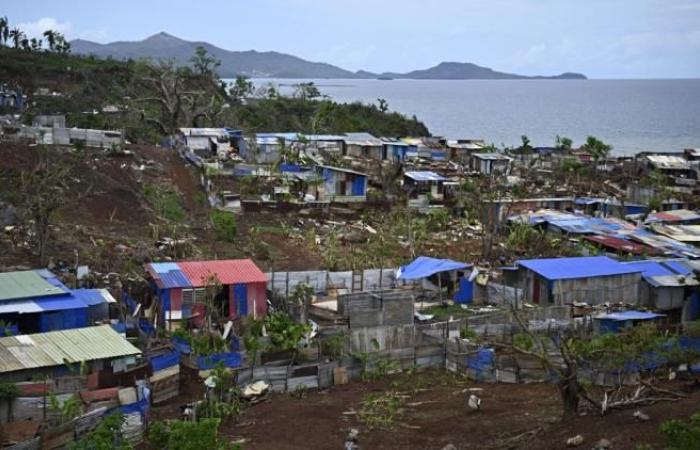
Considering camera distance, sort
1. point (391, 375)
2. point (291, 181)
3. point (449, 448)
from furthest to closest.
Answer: point (291, 181) < point (391, 375) < point (449, 448)

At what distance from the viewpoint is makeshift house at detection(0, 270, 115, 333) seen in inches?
635

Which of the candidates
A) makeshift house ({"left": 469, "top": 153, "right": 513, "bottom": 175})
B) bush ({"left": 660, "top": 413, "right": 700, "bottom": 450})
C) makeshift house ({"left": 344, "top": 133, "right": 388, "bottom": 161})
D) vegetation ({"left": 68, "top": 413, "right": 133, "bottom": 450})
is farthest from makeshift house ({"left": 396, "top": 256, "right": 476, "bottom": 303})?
makeshift house ({"left": 344, "top": 133, "right": 388, "bottom": 161})

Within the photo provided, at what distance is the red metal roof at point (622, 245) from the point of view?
84.5 ft

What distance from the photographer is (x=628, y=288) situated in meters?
21.9

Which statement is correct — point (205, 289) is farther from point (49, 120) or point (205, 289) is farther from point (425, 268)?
point (49, 120)

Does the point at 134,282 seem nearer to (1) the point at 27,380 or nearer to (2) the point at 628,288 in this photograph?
(1) the point at 27,380

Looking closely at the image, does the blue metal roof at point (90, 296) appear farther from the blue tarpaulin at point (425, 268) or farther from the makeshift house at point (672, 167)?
the makeshift house at point (672, 167)

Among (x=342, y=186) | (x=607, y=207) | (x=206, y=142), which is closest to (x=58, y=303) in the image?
(x=342, y=186)

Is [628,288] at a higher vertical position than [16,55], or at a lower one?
lower

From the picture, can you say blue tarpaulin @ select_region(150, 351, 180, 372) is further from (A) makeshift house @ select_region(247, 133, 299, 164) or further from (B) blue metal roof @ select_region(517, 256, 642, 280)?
(A) makeshift house @ select_region(247, 133, 299, 164)

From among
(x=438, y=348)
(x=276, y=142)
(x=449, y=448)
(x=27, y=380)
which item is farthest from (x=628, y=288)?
(x=276, y=142)

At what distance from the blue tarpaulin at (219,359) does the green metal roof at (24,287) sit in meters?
3.56

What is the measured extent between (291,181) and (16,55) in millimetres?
38688

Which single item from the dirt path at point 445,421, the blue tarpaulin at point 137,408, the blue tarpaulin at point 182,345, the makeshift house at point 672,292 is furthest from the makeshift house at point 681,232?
the blue tarpaulin at point 137,408
